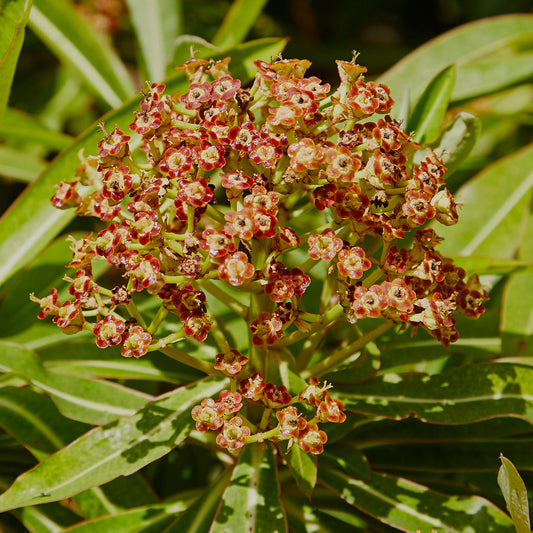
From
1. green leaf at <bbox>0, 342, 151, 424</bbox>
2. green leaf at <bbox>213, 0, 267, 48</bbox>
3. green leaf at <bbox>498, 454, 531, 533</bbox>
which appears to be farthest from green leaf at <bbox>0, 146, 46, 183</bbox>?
green leaf at <bbox>498, 454, 531, 533</bbox>

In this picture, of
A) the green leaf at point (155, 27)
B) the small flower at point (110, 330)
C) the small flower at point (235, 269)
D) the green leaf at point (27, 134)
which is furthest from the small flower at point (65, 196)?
the green leaf at point (155, 27)

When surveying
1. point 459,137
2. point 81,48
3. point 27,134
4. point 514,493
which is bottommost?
point 514,493

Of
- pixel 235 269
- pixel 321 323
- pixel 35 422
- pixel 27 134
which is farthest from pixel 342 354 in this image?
pixel 27 134

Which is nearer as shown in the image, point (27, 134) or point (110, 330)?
point (110, 330)

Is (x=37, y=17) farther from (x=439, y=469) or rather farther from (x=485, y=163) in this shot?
(x=439, y=469)

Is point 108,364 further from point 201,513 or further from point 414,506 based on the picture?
point 414,506

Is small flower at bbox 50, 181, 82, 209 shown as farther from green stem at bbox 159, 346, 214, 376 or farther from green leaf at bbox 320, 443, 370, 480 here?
green leaf at bbox 320, 443, 370, 480

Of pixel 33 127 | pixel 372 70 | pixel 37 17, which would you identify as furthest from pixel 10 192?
pixel 372 70
